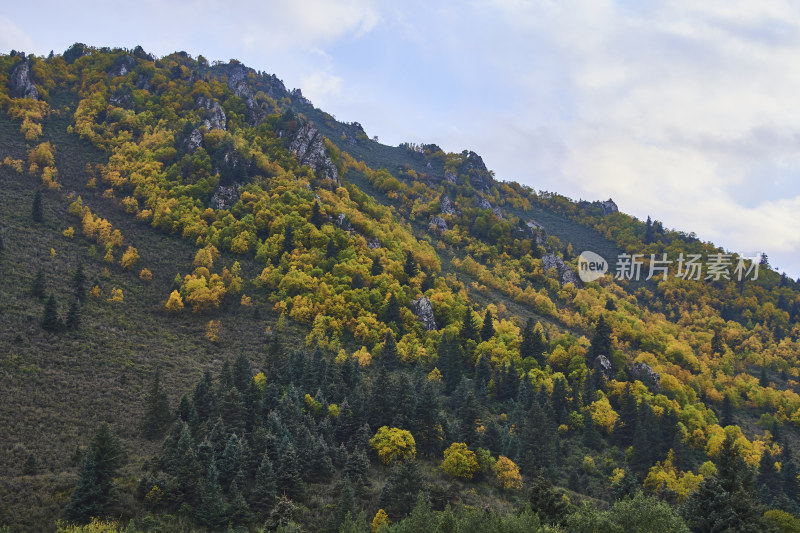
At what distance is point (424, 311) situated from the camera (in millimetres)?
126938

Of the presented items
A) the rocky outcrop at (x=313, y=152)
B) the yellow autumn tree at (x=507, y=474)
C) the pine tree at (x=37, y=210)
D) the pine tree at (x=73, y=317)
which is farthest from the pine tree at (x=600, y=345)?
the pine tree at (x=37, y=210)

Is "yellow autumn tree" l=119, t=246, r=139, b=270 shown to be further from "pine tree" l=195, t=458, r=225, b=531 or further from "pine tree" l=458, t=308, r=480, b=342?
"pine tree" l=195, t=458, r=225, b=531

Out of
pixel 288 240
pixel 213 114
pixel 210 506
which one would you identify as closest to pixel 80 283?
pixel 288 240

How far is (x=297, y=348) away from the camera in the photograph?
10269 cm

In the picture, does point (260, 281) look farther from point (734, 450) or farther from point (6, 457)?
point (734, 450)

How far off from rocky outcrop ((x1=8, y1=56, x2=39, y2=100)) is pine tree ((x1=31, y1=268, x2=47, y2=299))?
4190 inches

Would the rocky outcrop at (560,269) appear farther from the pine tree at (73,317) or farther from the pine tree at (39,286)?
the pine tree at (39,286)

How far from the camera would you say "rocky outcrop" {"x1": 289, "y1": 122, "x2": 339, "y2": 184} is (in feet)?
580

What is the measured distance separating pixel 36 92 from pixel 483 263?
159479 mm

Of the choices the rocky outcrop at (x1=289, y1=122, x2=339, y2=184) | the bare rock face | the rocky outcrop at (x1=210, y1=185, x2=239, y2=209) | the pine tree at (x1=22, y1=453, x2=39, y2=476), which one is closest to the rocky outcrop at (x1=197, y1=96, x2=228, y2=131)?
the rocky outcrop at (x1=289, y1=122, x2=339, y2=184)

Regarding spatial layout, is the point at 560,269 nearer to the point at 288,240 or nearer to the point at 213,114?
the point at 288,240

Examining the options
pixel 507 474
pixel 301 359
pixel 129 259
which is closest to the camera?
pixel 507 474

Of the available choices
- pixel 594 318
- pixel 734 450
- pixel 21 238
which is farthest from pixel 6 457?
pixel 594 318

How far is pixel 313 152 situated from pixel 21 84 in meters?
95.8
